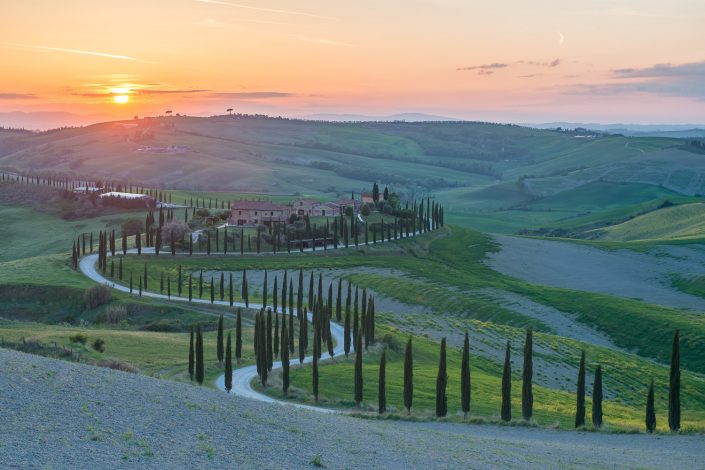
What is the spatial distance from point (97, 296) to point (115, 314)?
6.70m

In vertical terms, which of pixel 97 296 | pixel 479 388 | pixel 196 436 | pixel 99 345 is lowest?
pixel 479 388

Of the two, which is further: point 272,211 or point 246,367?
point 272,211

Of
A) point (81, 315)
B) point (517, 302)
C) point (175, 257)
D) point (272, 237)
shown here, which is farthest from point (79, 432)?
point (272, 237)

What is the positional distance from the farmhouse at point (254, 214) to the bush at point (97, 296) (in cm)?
A: 5864

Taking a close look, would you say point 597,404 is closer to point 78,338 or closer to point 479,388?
point 479,388

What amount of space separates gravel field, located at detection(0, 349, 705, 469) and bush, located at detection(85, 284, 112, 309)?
57316 mm

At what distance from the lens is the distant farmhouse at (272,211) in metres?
160

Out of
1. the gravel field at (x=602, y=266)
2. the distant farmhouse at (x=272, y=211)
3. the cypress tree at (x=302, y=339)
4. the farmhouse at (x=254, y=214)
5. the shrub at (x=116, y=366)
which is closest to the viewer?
the shrub at (x=116, y=366)

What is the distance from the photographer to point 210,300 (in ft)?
343

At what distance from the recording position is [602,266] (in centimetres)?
15838

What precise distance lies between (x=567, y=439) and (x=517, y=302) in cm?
7020

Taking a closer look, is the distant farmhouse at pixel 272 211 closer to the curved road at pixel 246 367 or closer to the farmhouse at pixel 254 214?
the farmhouse at pixel 254 214

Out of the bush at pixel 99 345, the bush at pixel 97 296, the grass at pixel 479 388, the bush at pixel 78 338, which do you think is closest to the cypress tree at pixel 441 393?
the grass at pixel 479 388

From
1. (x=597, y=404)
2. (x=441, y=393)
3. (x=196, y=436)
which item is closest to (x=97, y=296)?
(x=441, y=393)
